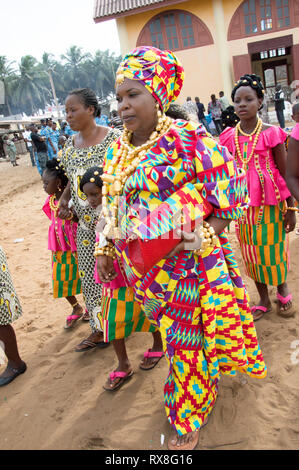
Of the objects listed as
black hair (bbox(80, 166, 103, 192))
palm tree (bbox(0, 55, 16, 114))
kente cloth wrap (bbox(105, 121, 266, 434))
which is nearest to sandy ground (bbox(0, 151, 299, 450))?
kente cloth wrap (bbox(105, 121, 266, 434))

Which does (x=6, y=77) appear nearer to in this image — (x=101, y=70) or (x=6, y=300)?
(x=101, y=70)

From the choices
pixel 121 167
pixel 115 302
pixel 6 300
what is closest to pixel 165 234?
pixel 121 167

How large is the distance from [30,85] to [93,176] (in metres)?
76.0

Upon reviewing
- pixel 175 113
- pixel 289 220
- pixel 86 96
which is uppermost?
pixel 86 96

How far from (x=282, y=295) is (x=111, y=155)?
78.9 inches

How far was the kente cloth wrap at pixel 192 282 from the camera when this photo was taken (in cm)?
165

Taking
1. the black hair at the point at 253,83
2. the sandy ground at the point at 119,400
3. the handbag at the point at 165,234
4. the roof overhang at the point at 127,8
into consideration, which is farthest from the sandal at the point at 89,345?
the roof overhang at the point at 127,8

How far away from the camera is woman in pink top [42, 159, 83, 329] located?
3.16m

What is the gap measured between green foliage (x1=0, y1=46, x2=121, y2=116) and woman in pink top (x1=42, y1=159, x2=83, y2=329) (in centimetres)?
6859

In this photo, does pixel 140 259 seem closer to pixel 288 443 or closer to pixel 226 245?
pixel 226 245

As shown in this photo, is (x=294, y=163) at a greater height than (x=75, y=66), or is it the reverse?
(x=75, y=66)

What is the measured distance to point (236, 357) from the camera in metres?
1.93

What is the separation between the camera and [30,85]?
69.4 meters

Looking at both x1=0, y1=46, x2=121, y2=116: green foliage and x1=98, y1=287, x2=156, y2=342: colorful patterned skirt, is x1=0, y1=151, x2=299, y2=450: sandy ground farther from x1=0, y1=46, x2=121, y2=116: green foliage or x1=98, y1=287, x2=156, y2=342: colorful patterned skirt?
x1=0, y1=46, x2=121, y2=116: green foliage
